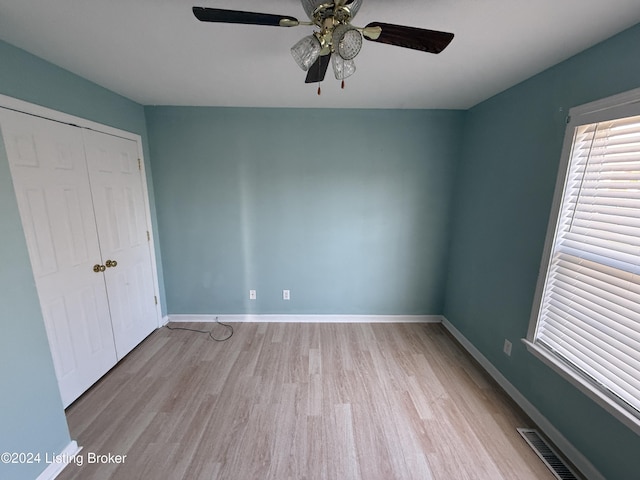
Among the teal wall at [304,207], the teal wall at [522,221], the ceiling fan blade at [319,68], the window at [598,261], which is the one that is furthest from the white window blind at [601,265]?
the ceiling fan blade at [319,68]

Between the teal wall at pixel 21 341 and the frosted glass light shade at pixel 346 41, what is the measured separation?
1696 millimetres

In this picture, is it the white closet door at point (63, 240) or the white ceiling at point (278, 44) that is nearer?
the white ceiling at point (278, 44)

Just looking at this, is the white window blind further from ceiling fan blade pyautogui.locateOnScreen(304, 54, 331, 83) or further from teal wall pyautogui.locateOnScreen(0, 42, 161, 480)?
teal wall pyautogui.locateOnScreen(0, 42, 161, 480)

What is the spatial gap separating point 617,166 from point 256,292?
296cm

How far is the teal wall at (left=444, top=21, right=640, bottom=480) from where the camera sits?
1.25 meters

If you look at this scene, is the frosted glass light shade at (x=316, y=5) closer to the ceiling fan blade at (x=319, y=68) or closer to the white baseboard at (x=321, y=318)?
the ceiling fan blade at (x=319, y=68)

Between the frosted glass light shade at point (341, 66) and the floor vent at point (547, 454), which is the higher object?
the frosted glass light shade at point (341, 66)

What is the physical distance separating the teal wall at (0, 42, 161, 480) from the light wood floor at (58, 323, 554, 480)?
269mm

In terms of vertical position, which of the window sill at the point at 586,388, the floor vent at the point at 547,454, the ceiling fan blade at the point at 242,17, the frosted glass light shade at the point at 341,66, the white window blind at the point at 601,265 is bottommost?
the floor vent at the point at 547,454

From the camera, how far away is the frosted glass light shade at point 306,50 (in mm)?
1010

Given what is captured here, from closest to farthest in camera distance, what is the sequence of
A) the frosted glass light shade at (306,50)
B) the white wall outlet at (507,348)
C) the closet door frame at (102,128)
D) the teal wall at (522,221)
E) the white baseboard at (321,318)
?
the frosted glass light shade at (306,50) → the teal wall at (522,221) → the closet door frame at (102,128) → the white wall outlet at (507,348) → the white baseboard at (321,318)

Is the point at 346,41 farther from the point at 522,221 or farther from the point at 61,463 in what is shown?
the point at 61,463

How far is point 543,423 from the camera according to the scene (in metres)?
1.58

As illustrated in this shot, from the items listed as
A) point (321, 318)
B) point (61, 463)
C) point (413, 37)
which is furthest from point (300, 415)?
point (413, 37)
